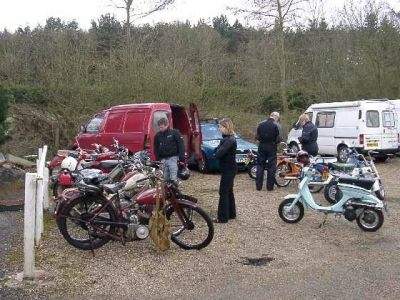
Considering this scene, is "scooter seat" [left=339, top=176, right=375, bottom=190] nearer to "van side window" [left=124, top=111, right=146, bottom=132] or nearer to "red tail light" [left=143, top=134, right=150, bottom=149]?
"red tail light" [left=143, top=134, right=150, bottom=149]

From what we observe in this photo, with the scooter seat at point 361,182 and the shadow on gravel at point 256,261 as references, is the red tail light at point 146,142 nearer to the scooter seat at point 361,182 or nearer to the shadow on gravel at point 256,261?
the scooter seat at point 361,182

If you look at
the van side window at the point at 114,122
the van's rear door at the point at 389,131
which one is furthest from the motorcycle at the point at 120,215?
the van's rear door at the point at 389,131

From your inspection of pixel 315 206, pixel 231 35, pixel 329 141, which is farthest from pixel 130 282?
pixel 231 35

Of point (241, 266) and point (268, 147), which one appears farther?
point (268, 147)

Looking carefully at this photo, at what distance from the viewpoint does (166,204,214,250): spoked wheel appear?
6.51 metres

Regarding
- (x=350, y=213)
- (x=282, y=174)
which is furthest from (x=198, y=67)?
(x=350, y=213)

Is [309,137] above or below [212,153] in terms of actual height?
above

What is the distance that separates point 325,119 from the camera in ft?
61.4

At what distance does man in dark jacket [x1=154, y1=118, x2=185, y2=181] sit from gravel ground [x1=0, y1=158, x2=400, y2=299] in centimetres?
153

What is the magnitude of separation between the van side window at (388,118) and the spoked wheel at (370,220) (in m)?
10.5

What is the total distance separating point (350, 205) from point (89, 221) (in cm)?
382

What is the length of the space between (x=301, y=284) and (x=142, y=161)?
11.3 ft

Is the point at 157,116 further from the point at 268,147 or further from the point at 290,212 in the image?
the point at 290,212

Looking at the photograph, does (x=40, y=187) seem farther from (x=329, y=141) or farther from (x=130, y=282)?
(x=329, y=141)
